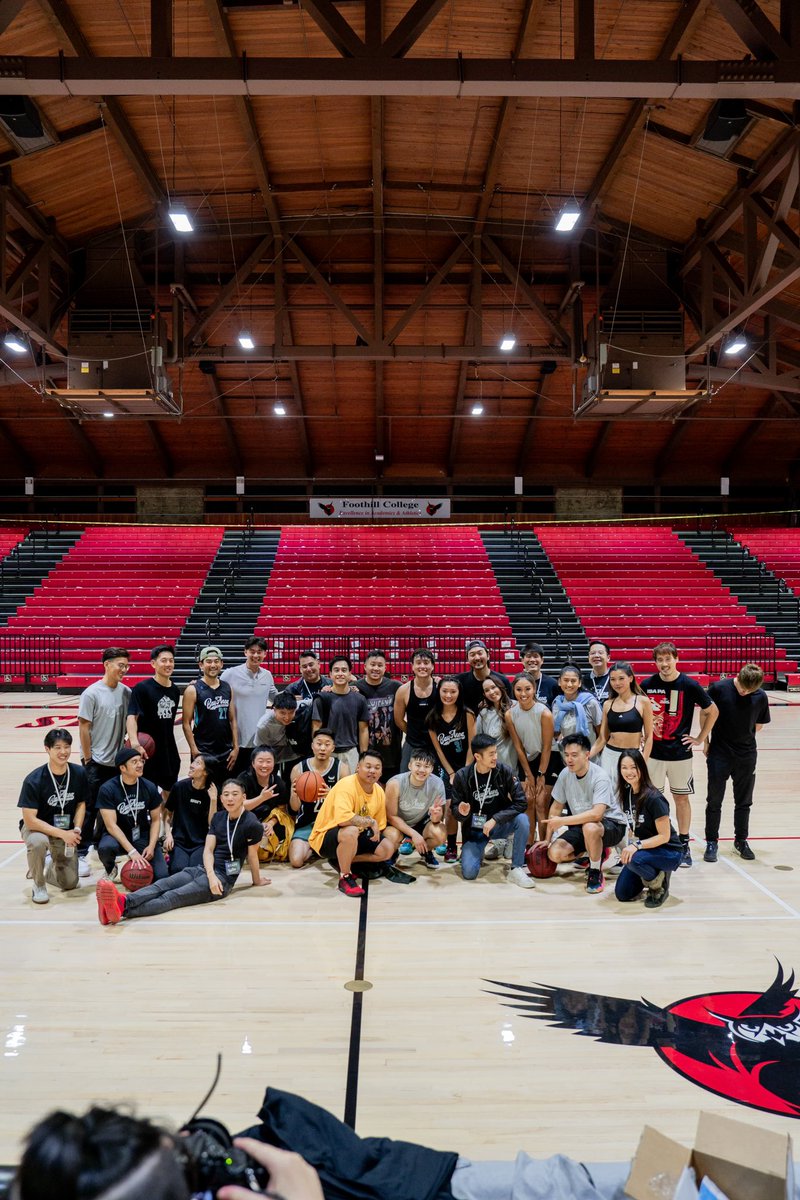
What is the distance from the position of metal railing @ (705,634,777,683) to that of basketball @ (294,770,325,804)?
439 inches

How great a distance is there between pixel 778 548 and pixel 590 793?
17624 mm

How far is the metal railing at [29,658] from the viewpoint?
14.7m

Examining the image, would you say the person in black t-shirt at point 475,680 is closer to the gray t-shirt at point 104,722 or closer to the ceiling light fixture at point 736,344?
the gray t-shirt at point 104,722

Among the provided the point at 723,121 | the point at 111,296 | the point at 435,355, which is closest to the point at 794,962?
the point at 723,121

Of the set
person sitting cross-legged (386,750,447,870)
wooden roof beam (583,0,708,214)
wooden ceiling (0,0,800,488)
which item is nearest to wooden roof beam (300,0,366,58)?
wooden ceiling (0,0,800,488)

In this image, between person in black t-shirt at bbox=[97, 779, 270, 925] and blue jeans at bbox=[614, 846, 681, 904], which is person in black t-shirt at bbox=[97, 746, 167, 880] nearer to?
person in black t-shirt at bbox=[97, 779, 270, 925]

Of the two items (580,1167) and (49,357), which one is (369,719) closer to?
(580,1167)

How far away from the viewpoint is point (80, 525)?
859 inches

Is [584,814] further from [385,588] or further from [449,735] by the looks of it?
[385,588]

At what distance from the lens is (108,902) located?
4.47 m

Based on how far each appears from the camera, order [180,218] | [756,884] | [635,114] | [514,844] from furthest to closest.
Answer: [635,114] < [180,218] < [514,844] < [756,884]

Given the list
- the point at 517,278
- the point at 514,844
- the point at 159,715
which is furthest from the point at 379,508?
the point at 514,844

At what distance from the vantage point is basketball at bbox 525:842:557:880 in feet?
17.4

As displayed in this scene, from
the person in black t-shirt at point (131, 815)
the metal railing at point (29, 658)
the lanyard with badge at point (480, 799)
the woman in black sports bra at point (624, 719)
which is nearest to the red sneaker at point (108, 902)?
the person in black t-shirt at point (131, 815)
